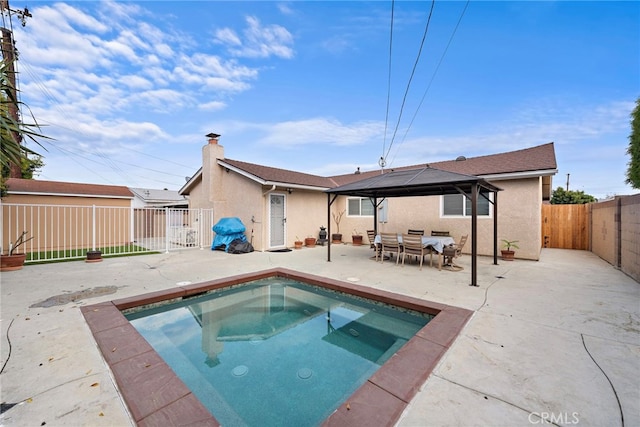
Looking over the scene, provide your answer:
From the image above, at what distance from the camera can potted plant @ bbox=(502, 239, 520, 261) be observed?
29.6 ft

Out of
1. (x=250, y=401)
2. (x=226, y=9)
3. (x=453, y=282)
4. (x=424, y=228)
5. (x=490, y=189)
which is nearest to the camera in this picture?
(x=250, y=401)

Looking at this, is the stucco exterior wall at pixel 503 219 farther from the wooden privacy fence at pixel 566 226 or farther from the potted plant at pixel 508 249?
the wooden privacy fence at pixel 566 226

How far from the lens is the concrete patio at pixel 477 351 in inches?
→ 82.7

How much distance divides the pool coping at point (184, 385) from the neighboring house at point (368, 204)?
701 cm

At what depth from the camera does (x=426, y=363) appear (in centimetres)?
274

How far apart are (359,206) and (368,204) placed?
52 cm

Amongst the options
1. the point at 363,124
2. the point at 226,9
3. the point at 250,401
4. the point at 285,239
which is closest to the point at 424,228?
the point at 285,239

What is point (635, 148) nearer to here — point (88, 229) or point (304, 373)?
point (304, 373)

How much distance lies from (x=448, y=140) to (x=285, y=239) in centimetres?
1258

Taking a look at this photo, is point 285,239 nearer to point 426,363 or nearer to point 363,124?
point 363,124

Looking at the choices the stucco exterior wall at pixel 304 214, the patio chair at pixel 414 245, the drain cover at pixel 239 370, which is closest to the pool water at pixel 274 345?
the drain cover at pixel 239 370

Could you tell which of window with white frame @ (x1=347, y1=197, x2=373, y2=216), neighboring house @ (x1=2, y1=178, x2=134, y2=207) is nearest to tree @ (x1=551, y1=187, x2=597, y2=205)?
window with white frame @ (x1=347, y1=197, x2=373, y2=216)

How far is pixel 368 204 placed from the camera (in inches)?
535

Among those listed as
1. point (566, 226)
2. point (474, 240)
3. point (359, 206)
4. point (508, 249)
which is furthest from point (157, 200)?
point (566, 226)
